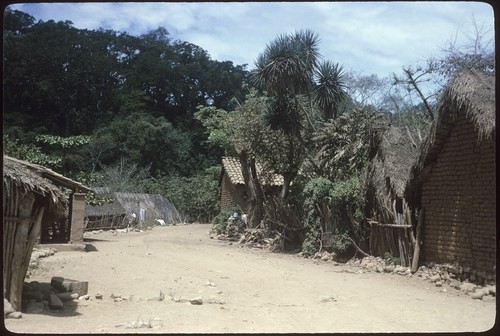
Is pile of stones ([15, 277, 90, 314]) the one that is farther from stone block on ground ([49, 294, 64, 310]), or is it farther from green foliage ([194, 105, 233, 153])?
green foliage ([194, 105, 233, 153])

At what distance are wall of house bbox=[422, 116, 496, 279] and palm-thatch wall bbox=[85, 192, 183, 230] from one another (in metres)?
15.8

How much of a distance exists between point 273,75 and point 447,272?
8.47 metres

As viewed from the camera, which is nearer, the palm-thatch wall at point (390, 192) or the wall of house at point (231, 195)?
the palm-thatch wall at point (390, 192)

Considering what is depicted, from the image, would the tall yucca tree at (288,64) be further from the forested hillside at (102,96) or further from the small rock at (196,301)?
the small rock at (196,301)

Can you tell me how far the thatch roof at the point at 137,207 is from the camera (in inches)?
899

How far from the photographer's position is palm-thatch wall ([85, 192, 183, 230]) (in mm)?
22688

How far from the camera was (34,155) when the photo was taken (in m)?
14.6

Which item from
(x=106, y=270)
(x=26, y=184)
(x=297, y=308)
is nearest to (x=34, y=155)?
(x=106, y=270)

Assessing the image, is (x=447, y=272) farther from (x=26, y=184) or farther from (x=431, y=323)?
(x=26, y=184)

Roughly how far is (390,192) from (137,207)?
15246 millimetres

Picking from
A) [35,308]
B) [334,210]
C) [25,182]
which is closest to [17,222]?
[25,182]

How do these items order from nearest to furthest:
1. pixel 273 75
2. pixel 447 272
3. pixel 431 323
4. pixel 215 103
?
pixel 431 323
pixel 447 272
pixel 273 75
pixel 215 103

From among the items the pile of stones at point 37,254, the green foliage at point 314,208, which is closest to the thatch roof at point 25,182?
the pile of stones at point 37,254

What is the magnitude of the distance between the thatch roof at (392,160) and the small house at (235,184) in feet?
25.8
